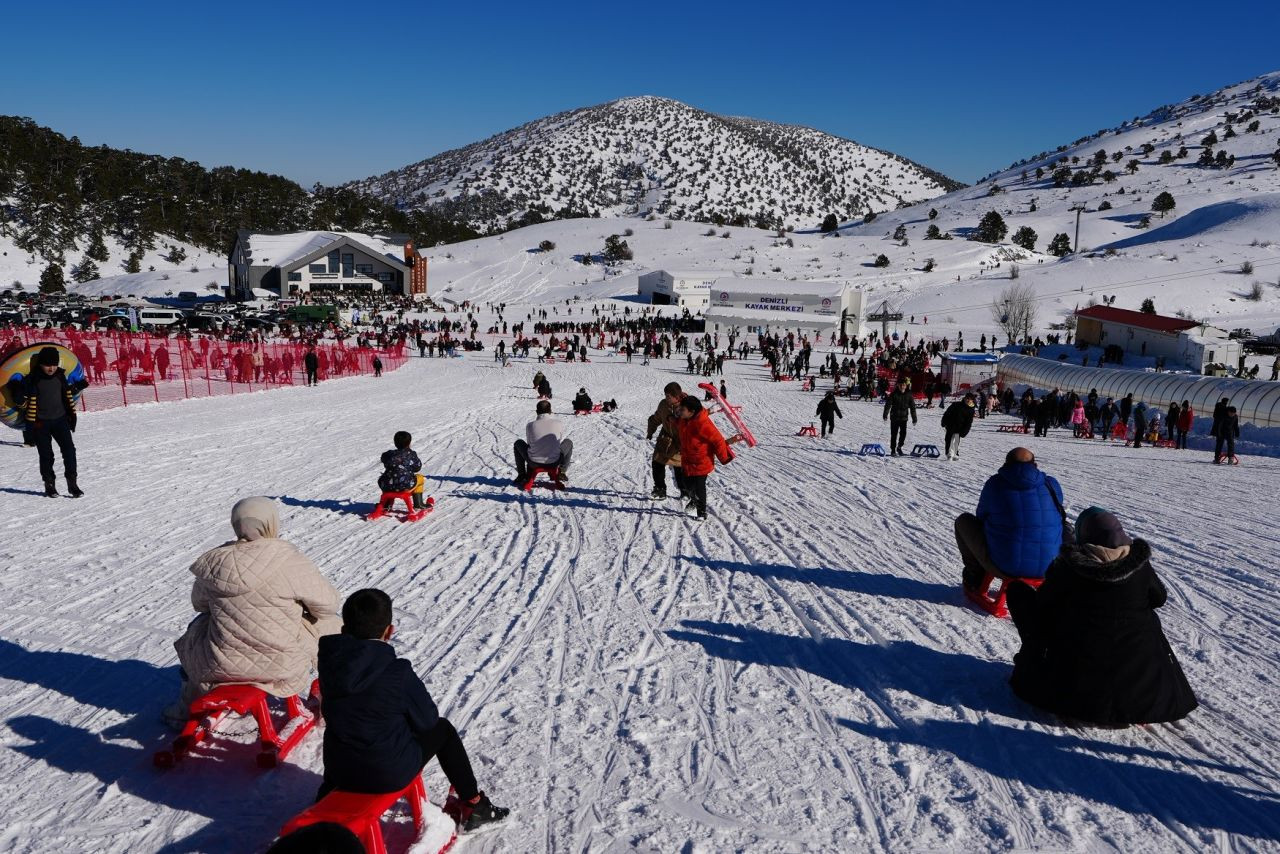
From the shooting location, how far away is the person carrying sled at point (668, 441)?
8320mm

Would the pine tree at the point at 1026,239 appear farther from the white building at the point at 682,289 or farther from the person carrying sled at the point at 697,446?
the person carrying sled at the point at 697,446

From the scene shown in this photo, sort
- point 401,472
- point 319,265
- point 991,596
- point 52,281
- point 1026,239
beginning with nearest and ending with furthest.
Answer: point 991,596 → point 401,472 → point 52,281 → point 319,265 → point 1026,239

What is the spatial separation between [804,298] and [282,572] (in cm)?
5188

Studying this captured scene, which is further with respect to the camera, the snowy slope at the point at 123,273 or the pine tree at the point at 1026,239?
the pine tree at the point at 1026,239

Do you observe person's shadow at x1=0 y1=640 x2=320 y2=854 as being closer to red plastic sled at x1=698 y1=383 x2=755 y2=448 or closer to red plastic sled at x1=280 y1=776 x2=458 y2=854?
red plastic sled at x1=280 y1=776 x2=458 y2=854

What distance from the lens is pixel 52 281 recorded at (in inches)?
2340

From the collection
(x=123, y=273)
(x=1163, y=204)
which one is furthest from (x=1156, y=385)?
(x=123, y=273)

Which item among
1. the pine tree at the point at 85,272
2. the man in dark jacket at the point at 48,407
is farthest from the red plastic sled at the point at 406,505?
the pine tree at the point at 85,272

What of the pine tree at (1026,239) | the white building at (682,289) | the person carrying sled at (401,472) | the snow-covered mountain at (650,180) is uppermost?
the snow-covered mountain at (650,180)

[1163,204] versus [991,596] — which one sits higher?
[1163,204]

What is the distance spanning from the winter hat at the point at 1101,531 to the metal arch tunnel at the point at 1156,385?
60.8 ft

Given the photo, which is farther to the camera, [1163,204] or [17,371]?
[1163,204]

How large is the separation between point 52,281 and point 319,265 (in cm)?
1813

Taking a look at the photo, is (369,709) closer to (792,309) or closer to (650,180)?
(792,309)
